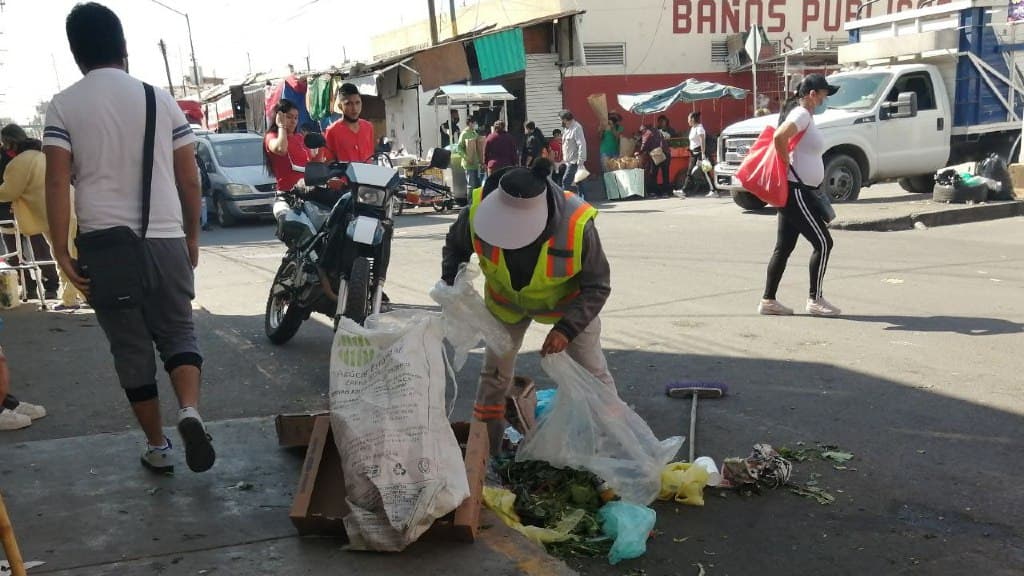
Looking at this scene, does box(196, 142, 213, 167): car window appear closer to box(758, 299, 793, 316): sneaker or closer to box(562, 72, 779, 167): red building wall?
box(562, 72, 779, 167): red building wall

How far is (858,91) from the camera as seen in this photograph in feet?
52.9

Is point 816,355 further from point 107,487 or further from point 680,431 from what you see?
point 107,487

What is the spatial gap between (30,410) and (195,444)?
73.1 inches

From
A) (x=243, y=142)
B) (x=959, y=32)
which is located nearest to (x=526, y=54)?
(x=243, y=142)

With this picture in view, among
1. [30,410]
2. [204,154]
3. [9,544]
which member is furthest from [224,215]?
[9,544]

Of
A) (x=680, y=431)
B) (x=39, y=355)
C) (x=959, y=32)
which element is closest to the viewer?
(x=680, y=431)

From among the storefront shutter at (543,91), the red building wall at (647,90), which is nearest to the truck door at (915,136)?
the red building wall at (647,90)

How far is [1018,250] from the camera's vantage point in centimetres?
1078

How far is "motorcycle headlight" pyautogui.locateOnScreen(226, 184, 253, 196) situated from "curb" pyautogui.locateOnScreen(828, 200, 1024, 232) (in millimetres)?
10034

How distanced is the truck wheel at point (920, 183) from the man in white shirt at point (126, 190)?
1604 centimetres

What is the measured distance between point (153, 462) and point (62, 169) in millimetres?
1253

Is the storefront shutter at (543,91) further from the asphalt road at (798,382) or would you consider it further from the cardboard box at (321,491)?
the cardboard box at (321,491)

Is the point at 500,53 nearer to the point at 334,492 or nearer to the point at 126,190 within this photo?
the point at 126,190

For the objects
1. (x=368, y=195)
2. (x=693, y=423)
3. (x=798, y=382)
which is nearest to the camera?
(x=693, y=423)
